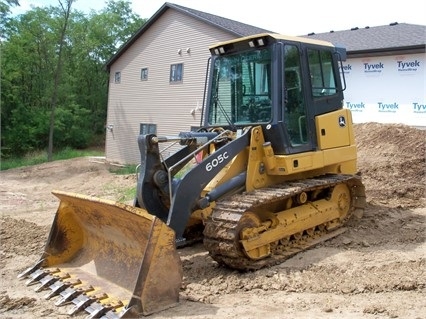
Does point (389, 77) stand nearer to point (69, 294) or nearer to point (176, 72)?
point (176, 72)

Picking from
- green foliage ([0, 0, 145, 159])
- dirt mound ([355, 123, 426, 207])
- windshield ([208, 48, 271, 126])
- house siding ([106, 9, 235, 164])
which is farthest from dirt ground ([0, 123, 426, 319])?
green foliage ([0, 0, 145, 159])

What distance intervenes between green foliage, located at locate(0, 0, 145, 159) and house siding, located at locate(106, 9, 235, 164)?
6.61m

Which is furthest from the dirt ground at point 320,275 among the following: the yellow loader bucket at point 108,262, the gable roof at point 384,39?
the gable roof at point 384,39

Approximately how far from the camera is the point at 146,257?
461 centimetres

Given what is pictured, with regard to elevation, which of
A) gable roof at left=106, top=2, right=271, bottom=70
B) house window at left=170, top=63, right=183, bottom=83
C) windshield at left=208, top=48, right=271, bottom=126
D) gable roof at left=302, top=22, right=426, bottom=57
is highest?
gable roof at left=106, top=2, right=271, bottom=70

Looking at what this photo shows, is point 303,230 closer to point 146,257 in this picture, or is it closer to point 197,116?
point 146,257

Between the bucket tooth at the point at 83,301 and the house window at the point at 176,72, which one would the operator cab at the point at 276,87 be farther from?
the house window at the point at 176,72

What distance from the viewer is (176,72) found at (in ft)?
67.5

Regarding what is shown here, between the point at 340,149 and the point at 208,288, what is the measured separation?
3.27 meters

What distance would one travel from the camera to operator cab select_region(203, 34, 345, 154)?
254 inches

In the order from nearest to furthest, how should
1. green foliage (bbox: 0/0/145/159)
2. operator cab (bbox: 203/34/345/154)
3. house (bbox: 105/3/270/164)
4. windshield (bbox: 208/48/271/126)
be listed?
1. operator cab (bbox: 203/34/345/154)
2. windshield (bbox: 208/48/271/126)
3. house (bbox: 105/3/270/164)
4. green foliage (bbox: 0/0/145/159)

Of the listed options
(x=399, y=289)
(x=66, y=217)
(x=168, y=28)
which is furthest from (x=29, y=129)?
(x=399, y=289)

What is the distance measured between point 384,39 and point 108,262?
572 inches

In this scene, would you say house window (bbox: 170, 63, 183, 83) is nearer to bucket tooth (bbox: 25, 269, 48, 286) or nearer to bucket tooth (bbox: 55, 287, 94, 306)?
bucket tooth (bbox: 25, 269, 48, 286)
